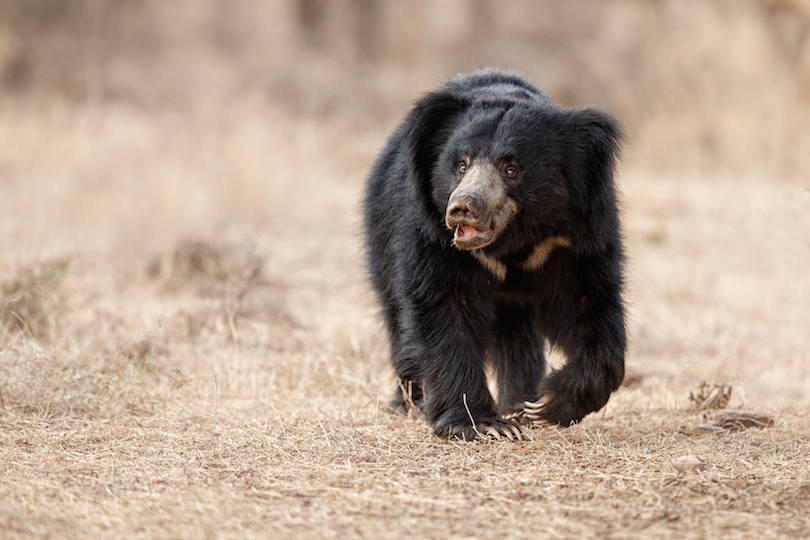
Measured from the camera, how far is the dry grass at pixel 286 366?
2.76 meters

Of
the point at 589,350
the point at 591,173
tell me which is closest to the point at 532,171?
the point at 591,173

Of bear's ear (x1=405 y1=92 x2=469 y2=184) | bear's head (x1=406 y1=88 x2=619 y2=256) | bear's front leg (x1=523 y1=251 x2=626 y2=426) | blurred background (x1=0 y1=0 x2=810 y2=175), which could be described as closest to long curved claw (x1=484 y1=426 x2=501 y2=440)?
bear's front leg (x1=523 y1=251 x2=626 y2=426)

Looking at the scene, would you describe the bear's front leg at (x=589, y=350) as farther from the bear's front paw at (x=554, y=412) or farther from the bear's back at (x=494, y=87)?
the bear's back at (x=494, y=87)

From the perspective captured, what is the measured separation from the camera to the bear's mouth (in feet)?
11.4

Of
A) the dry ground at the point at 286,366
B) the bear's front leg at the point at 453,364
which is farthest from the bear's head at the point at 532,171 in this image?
the dry ground at the point at 286,366

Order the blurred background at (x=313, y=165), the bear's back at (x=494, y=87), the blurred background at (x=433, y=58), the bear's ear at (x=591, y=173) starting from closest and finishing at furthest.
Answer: the bear's ear at (x=591, y=173), the bear's back at (x=494, y=87), the blurred background at (x=313, y=165), the blurred background at (x=433, y=58)

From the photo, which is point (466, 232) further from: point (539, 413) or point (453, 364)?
point (539, 413)

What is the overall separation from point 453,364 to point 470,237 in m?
0.55

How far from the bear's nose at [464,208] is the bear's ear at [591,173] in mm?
461

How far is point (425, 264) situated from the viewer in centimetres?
380

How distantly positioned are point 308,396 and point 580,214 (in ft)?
5.27

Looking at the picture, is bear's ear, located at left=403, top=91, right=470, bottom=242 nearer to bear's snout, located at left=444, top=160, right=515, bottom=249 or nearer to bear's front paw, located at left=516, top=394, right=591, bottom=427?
bear's snout, located at left=444, top=160, right=515, bottom=249

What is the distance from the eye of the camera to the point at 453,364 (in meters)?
3.78

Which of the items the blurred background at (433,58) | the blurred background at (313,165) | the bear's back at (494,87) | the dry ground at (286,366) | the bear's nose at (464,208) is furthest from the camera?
the blurred background at (433,58)
